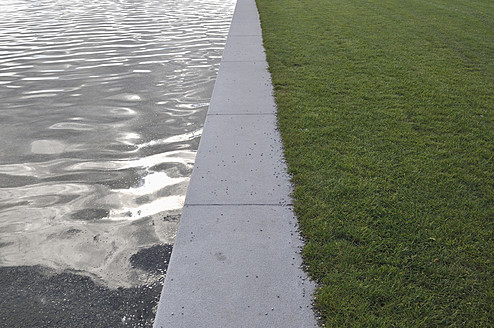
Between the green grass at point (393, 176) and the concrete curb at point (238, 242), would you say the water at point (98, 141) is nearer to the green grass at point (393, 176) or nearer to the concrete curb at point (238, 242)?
the concrete curb at point (238, 242)

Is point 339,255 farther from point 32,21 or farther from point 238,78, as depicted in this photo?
point 32,21

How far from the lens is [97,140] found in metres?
4.65

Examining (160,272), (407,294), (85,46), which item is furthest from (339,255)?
(85,46)

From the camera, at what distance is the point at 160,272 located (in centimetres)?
274

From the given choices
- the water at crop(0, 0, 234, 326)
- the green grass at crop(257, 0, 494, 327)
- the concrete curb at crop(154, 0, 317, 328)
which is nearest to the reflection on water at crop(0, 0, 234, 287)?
the water at crop(0, 0, 234, 326)

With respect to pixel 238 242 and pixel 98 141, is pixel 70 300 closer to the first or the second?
pixel 238 242

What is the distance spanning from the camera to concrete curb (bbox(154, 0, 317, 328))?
7.63ft

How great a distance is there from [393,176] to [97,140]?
10.9 ft

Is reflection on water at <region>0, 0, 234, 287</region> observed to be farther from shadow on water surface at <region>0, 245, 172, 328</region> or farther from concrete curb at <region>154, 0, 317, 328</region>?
concrete curb at <region>154, 0, 317, 328</region>

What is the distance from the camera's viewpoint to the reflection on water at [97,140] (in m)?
3.07

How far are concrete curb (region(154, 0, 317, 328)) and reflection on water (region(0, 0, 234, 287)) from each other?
261 millimetres

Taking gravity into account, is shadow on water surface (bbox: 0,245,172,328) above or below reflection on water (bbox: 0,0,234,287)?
below

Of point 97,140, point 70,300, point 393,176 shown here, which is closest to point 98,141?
point 97,140

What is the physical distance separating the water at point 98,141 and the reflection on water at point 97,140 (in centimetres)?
1
